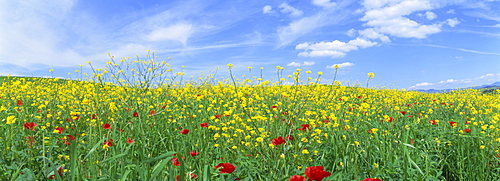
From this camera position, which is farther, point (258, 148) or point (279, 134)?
point (279, 134)

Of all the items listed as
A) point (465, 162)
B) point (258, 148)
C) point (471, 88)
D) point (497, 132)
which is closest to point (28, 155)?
point (258, 148)

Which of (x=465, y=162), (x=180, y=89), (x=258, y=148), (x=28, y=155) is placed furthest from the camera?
(x=180, y=89)

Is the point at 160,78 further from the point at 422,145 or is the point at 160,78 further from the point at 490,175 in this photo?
the point at 490,175

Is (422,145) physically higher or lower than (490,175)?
higher

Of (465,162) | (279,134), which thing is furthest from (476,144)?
(279,134)

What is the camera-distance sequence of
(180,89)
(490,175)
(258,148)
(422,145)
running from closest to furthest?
(258,148), (490,175), (422,145), (180,89)

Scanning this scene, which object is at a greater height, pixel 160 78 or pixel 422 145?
pixel 160 78

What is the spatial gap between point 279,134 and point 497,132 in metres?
2.70

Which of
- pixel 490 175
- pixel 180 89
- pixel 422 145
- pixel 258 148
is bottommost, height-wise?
pixel 490 175

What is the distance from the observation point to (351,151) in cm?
282

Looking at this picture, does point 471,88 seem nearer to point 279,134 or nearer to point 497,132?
point 497,132

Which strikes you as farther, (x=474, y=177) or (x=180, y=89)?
(x=180, y=89)

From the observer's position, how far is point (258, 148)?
255 centimetres

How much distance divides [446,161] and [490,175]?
0.40 meters
